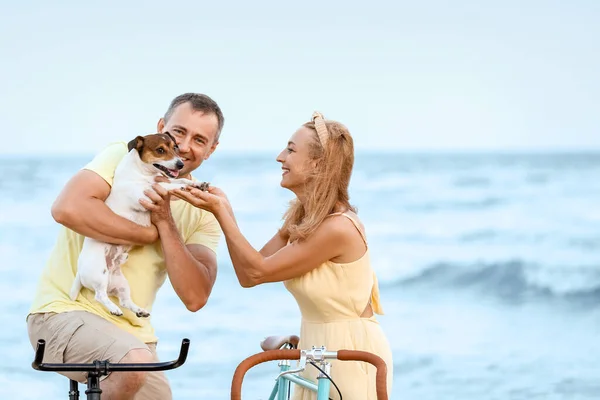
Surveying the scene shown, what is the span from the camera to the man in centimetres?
375

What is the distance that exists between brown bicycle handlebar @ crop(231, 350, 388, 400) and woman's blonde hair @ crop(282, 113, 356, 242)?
27.3 inches

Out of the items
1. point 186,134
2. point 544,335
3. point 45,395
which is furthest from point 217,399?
point 186,134

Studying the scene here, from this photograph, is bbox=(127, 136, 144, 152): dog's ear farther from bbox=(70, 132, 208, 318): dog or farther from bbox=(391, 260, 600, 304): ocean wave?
bbox=(391, 260, 600, 304): ocean wave

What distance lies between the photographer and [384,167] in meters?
20.4

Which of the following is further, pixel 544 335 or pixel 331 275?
pixel 544 335

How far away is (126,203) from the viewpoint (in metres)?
3.95

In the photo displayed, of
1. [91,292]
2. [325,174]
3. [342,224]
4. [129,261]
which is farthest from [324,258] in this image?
[91,292]

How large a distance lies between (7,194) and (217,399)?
996 cm

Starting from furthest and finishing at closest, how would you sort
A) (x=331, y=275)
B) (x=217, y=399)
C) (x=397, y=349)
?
1. (x=397, y=349)
2. (x=217, y=399)
3. (x=331, y=275)

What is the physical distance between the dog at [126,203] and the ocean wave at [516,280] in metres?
10.8

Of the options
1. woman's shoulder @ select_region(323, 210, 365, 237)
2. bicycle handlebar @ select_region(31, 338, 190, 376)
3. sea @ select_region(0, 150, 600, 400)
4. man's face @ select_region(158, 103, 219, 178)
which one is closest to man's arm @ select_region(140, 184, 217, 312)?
man's face @ select_region(158, 103, 219, 178)

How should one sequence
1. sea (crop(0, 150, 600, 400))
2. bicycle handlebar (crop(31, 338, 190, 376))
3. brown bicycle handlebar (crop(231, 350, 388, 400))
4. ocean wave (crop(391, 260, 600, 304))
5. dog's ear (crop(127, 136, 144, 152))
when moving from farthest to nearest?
ocean wave (crop(391, 260, 600, 304)) → sea (crop(0, 150, 600, 400)) → dog's ear (crop(127, 136, 144, 152)) → bicycle handlebar (crop(31, 338, 190, 376)) → brown bicycle handlebar (crop(231, 350, 388, 400))

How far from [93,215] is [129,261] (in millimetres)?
291

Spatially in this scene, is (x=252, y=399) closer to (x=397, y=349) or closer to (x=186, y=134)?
(x=397, y=349)
